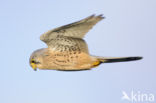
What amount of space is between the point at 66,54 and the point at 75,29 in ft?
2.22

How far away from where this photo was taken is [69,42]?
7000mm

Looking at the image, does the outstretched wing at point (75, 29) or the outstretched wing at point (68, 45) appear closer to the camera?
the outstretched wing at point (75, 29)

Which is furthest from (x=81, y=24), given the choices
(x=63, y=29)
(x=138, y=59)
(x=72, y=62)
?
(x=138, y=59)

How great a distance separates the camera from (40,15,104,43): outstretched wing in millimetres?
6344

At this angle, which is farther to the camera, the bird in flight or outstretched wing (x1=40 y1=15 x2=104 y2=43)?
the bird in flight

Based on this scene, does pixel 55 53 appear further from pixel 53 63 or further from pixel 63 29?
pixel 63 29

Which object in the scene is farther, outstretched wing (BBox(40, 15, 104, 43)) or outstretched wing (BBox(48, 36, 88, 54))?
outstretched wing (BBox(48, 36, 88, 54))

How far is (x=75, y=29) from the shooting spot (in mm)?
6656

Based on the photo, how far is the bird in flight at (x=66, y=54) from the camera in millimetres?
6895

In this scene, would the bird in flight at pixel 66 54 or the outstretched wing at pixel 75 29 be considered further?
the bird in flight at pixel 66 54

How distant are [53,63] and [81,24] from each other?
3.92ft

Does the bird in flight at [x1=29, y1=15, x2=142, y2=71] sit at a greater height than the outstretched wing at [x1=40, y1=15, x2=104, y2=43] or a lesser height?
lesser

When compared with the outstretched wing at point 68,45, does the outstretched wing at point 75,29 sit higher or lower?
higher

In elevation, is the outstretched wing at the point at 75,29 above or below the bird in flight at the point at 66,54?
above
